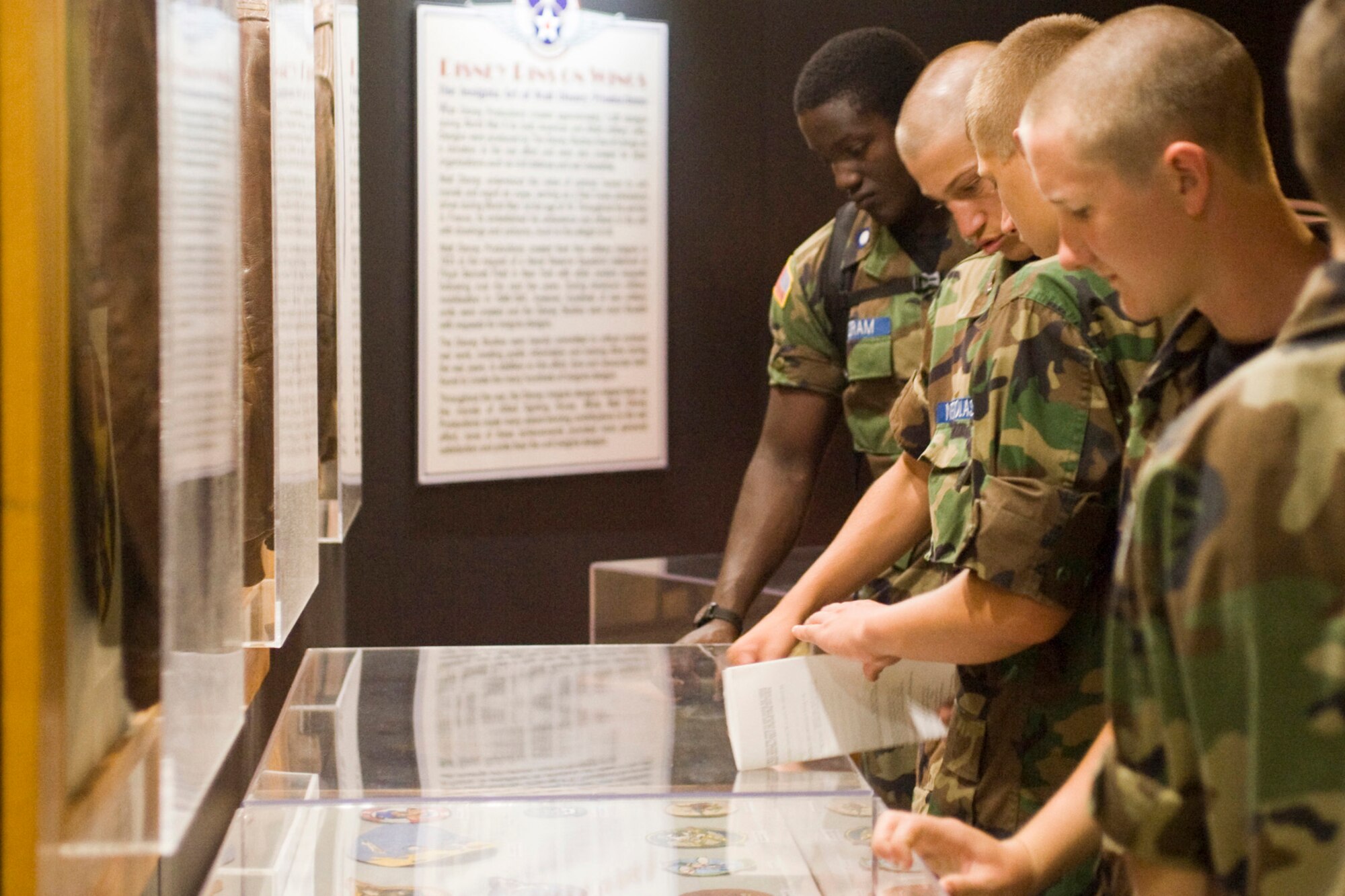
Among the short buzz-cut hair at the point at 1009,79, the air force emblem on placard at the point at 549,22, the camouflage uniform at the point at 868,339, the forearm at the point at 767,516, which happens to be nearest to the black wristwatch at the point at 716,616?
the forearm at the point at 767,516

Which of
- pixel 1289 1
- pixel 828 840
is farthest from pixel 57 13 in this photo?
pixel 1289 1

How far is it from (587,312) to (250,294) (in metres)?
2.65

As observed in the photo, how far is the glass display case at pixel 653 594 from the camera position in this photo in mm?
3414

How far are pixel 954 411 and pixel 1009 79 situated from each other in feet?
1.31

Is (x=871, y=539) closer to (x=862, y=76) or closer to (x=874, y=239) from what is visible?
(x=874, y=239)

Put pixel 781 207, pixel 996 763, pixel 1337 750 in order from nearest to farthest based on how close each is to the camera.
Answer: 1. pixel 1337 750
2. pixel 996 763
3. pixel 781 207

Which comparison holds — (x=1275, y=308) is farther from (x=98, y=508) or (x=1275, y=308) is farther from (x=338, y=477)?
(x=338, y=477)

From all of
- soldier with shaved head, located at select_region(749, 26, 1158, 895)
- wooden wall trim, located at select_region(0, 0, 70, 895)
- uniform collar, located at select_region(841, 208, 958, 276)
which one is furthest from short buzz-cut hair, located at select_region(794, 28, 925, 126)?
wooden wall trim, located at select_region(0, 0, 70, 895)

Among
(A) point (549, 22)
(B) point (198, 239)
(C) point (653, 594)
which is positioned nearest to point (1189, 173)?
(B) point (198, 239)

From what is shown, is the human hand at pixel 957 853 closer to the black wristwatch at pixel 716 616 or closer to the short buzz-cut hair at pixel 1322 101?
the short buzz-cut hair at pixel 1322 101

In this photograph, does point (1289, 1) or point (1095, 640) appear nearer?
point (1095, 640)

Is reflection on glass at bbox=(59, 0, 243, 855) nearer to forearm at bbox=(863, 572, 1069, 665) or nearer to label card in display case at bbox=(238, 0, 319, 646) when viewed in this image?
label card in display case at bbox=(238, 0, 319, 646)

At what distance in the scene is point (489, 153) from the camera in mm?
3877

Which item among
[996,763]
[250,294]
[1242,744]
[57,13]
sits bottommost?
[996,763]
